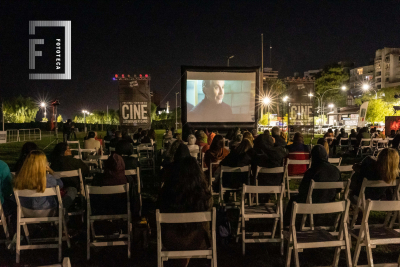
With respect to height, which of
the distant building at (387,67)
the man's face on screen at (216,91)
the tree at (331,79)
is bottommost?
the man's face on screen at (216,91)

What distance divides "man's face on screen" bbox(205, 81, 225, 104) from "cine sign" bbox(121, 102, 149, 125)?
8.92 feet

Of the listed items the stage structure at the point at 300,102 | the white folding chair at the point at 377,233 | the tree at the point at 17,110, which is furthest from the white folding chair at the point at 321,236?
the tree at the point at 17,110

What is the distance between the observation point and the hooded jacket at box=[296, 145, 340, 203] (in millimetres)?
3400

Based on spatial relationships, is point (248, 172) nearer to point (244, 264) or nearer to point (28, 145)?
point (244, 264)

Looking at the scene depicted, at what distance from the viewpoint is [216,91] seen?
12.7 metres

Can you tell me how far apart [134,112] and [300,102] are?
22.1ft

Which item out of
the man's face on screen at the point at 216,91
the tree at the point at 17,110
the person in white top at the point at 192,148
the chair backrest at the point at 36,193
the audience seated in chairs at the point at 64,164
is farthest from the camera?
the tree at the point at 17,110

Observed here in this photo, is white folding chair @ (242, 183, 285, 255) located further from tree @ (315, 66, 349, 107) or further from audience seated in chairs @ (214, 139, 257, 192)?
tree @ (315, 66, 349, 107)

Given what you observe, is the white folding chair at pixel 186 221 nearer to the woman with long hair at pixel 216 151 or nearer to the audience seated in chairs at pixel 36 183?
the audience seated in chairs at pixel 36 183

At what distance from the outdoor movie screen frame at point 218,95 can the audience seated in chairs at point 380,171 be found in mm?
8973

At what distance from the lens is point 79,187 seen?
4.27 m

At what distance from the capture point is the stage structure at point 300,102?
40.6ft

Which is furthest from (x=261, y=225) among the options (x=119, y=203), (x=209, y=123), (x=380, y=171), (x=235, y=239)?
(x=209, y=123)

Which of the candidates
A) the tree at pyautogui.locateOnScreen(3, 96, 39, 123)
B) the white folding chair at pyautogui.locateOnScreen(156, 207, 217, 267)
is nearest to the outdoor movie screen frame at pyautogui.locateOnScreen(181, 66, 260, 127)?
the white folding chair at pyautogui.locateOnScreen(156, 207, 217, 267)
